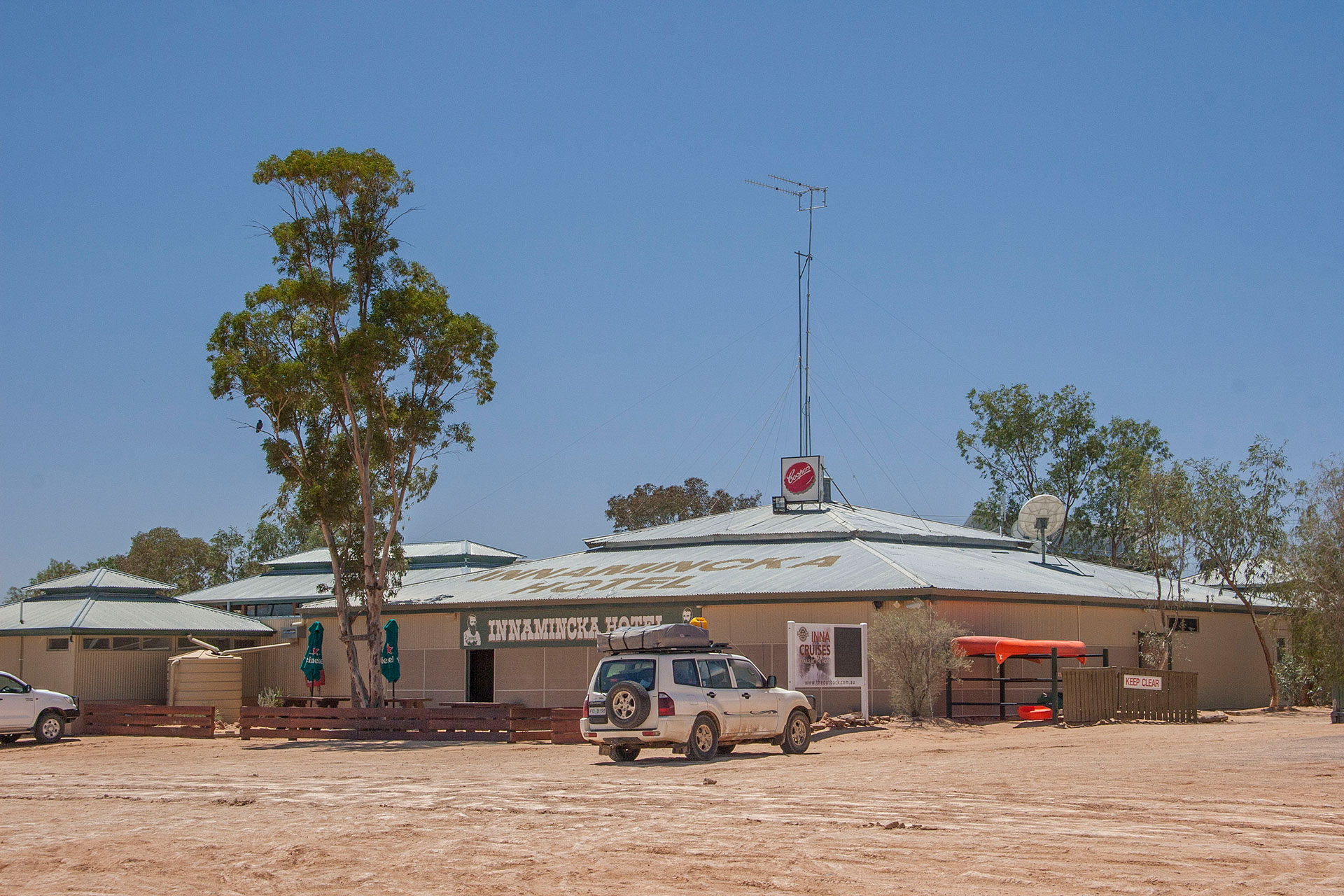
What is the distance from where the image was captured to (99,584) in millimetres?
41875

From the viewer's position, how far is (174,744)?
2977 centimetres

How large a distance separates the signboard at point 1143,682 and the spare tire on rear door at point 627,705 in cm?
1294

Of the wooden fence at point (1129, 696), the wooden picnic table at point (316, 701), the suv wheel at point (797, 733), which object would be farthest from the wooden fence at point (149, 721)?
the wooden fence at point (1129, 696)

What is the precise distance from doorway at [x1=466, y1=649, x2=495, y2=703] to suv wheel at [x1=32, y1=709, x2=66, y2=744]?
1026 centimetres

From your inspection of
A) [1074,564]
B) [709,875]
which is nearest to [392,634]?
[1074,564]

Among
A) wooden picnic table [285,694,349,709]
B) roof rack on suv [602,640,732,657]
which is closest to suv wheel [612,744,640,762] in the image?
roof rack on suv [602,640,732,657]

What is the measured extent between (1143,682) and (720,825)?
1872 centimetres

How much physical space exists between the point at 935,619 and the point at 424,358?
1425cm

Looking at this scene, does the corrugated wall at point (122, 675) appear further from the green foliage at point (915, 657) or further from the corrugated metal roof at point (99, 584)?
the green foliage at point (915, 657)

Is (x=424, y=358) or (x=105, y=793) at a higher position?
(x=424, y=358)

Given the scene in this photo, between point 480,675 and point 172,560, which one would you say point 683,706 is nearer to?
point 480,675

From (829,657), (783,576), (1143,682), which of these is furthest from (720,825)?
(783,576)

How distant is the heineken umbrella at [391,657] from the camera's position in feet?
113

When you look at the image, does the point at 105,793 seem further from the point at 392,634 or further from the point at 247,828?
the point at 392,634
